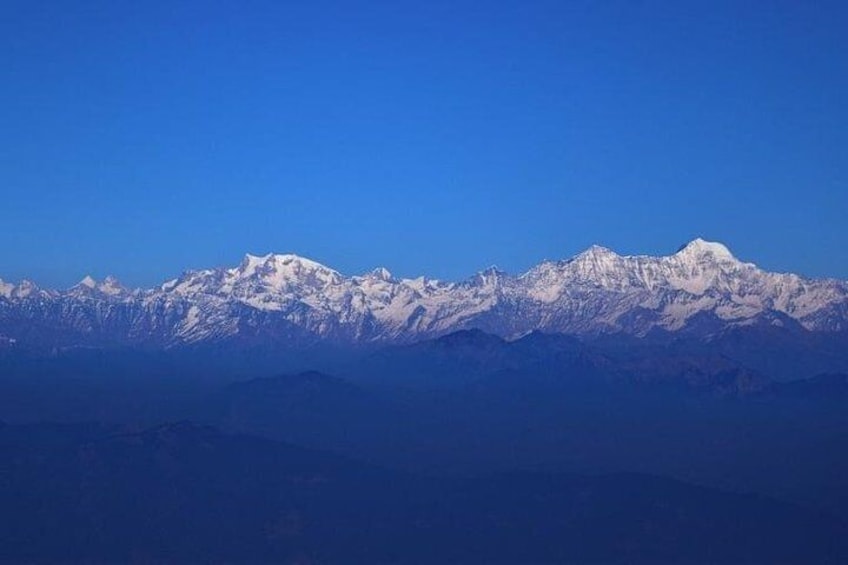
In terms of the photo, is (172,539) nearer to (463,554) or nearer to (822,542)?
(463,554)

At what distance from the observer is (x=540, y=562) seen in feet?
616

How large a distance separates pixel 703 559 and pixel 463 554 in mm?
40695

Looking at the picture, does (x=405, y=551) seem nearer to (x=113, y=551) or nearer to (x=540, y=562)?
(x=540, y=562)

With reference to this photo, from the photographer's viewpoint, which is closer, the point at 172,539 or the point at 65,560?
the point at 65,560

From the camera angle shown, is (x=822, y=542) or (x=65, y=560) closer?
Answer: (x=65, y=560)

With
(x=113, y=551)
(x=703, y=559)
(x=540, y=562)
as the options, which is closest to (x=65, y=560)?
(x=113, y=551)

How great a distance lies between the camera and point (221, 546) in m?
196

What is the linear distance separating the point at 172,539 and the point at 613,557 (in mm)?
78178

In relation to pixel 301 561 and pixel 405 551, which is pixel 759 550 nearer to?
pixel 405 551

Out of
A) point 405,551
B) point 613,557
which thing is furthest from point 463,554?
point 613,557

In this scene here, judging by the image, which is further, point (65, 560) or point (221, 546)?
point (221, 546)

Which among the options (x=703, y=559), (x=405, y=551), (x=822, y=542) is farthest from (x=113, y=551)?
(x=822, y=542)

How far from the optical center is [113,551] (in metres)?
191

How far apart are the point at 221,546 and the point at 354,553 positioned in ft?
79.1
